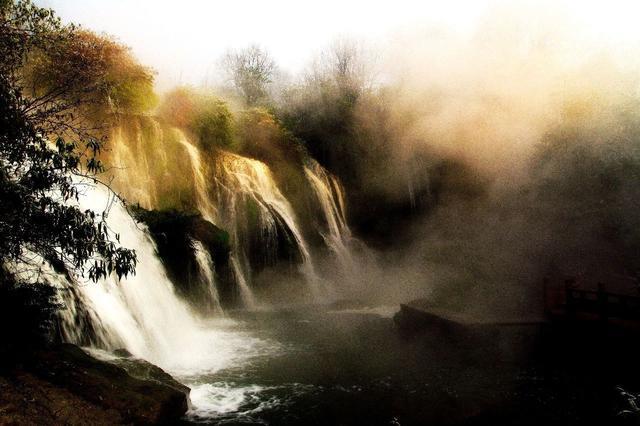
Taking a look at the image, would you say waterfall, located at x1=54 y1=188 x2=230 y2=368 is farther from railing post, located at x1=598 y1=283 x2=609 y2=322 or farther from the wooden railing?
railing post, located at x1=598 y1=283 x2=609 y2=322

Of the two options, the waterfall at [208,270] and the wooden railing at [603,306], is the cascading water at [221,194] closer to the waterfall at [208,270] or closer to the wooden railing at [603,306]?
the waterfall at [208,270]

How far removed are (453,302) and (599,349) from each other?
3.22 meters

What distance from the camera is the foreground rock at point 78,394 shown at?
4.10 meters

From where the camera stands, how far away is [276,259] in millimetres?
15070

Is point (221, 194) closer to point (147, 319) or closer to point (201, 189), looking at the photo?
point (201, 189)

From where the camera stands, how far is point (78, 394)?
4.57 metres

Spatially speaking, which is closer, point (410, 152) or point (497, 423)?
point (497, 423)

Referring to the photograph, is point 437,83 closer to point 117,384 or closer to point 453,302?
point 453,302

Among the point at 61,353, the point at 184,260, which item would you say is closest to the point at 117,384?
the point at 61,353

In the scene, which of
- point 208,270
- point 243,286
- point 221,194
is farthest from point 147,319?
point 221,194

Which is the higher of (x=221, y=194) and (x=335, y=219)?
(x=221, y=194)

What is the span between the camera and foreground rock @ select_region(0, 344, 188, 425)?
4102 millimetres

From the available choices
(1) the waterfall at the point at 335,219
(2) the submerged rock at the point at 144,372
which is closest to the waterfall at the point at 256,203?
(1) the waterfall at the point at 335,219

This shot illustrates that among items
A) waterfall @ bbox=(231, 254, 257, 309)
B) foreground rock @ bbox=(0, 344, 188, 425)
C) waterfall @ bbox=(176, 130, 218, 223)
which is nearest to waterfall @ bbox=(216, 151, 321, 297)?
waterfall @ bbox=(231, 254, 257, 309)
